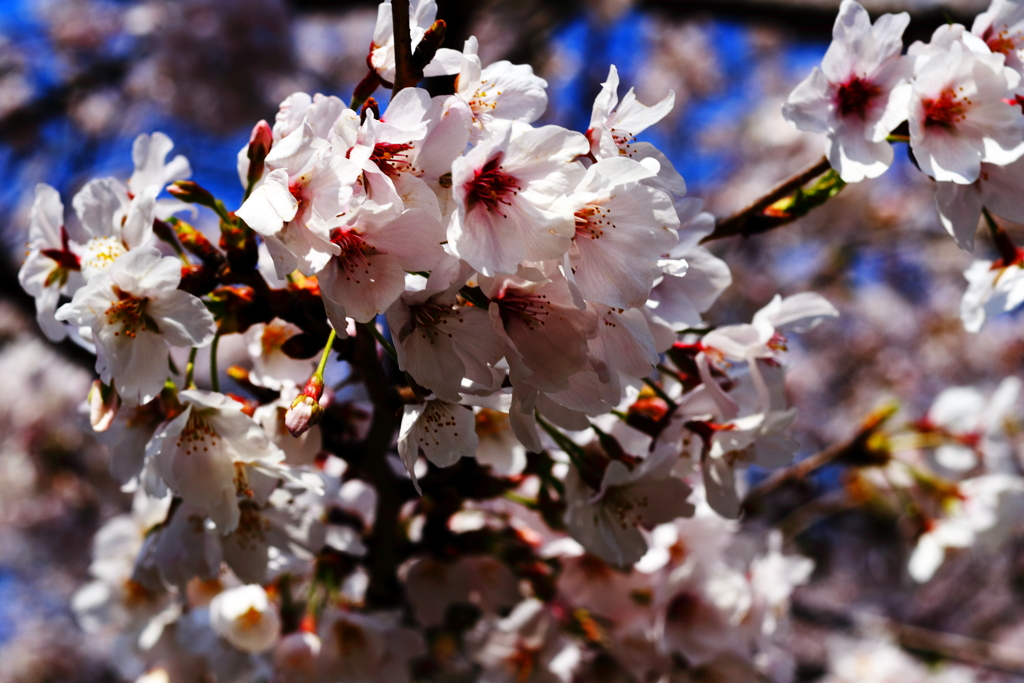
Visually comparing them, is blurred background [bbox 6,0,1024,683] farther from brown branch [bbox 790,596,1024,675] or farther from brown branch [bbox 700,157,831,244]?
brown branch [bbox 700,157,831,244]

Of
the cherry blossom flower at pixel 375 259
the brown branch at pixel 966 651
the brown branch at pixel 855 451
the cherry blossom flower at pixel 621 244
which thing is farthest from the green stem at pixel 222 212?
the brown branch at pixel 966 651

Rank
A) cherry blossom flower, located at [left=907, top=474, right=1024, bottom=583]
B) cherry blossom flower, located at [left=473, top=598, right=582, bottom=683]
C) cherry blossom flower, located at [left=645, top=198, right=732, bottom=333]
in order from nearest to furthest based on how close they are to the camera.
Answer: cherry blossom flower, located at [left=645, top=198, right=732, bottom=333] < cherry blossom flower, located at [left=473, top=598, right=582, bottom=683] < cherry blossom flower, located at [left=907, top=474, right=1024, bottom=583]

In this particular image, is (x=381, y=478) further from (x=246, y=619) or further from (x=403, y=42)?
(x=403, y=42)

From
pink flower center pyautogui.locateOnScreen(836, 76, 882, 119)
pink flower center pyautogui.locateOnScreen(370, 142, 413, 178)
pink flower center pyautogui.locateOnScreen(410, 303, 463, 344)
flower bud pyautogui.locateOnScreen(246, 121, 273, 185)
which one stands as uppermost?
pink flower center pyautogui.locateOnScreen(370, 142, 413, 178)

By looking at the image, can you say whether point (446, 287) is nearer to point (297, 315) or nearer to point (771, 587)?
point (297, 315)

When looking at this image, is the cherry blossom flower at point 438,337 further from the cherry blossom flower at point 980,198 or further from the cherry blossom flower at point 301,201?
the cherry blossom flower at point 980,198

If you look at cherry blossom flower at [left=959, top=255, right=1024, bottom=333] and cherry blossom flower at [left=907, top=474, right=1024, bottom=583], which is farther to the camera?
cherry blossom flower at [left=907, top=474, right=1024, bottom=583]

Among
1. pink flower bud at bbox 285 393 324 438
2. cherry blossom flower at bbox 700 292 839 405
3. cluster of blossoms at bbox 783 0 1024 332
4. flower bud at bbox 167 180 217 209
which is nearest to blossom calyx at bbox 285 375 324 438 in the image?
pink flower bud at bbox 285 393 324 438

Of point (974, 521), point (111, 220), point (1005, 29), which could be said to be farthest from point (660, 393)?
point (974, 521)
